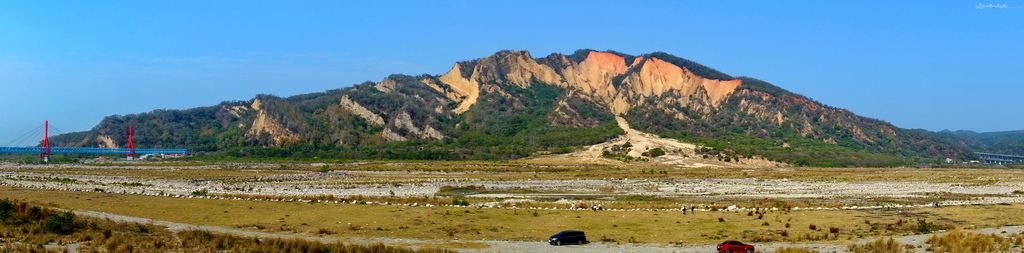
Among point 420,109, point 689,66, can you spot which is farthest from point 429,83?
point 689,66

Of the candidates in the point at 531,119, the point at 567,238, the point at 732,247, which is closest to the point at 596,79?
the point at 531,119

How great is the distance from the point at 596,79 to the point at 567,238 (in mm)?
145404

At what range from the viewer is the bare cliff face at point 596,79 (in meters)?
153

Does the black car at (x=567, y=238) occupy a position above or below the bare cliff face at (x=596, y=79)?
below

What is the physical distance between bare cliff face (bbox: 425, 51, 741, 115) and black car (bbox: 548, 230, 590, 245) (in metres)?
127

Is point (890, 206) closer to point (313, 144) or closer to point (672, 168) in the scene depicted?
point (672, 168)

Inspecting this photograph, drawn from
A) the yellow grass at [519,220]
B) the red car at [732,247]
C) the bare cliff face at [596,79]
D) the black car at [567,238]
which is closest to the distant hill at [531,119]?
the bare cliff face at [596,79]

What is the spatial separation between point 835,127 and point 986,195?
100218 millimetres

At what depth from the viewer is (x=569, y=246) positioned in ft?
75.8

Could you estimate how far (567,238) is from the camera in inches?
918

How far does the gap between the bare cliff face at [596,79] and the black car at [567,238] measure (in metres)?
127

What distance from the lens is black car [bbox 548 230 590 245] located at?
2322cm

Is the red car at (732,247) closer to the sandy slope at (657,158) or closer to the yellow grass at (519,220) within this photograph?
the yellow grass at (519,220)

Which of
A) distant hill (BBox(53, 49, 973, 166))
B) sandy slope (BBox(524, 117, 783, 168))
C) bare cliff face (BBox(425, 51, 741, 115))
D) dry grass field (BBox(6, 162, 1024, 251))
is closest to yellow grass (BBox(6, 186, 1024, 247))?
dry grass field (BBox(6, 162, 1024, 251))
